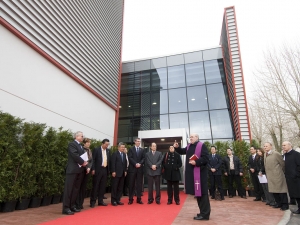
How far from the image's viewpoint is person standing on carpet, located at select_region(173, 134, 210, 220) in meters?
3.90

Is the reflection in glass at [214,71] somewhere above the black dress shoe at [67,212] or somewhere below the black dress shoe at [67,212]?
above

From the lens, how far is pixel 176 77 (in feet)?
48.8

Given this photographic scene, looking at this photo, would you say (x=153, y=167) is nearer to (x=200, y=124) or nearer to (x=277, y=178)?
(x=277, y=178)

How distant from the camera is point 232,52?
12.3m

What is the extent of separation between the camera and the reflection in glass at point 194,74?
14.2m

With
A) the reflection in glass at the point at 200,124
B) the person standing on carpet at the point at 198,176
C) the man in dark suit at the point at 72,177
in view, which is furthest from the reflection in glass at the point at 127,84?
the person standing on carpet at the point at 198,176

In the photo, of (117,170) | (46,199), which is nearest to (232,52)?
(117,170)

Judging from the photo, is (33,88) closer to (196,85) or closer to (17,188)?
(17,188)

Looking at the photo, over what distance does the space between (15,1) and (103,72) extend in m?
5.23

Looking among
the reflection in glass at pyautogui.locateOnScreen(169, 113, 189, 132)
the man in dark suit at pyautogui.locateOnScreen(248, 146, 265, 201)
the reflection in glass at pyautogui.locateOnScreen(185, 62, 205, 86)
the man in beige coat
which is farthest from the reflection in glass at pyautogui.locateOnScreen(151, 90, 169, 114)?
the man in beige coat

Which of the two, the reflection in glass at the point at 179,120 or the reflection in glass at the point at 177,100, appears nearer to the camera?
the reflection in glass at the point at 179,120

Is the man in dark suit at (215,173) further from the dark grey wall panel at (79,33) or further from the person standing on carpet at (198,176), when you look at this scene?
the dark grey wall panel at (79,33)

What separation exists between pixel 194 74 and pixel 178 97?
6.97 feet

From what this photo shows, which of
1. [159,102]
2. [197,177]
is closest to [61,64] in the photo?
[197,177]
